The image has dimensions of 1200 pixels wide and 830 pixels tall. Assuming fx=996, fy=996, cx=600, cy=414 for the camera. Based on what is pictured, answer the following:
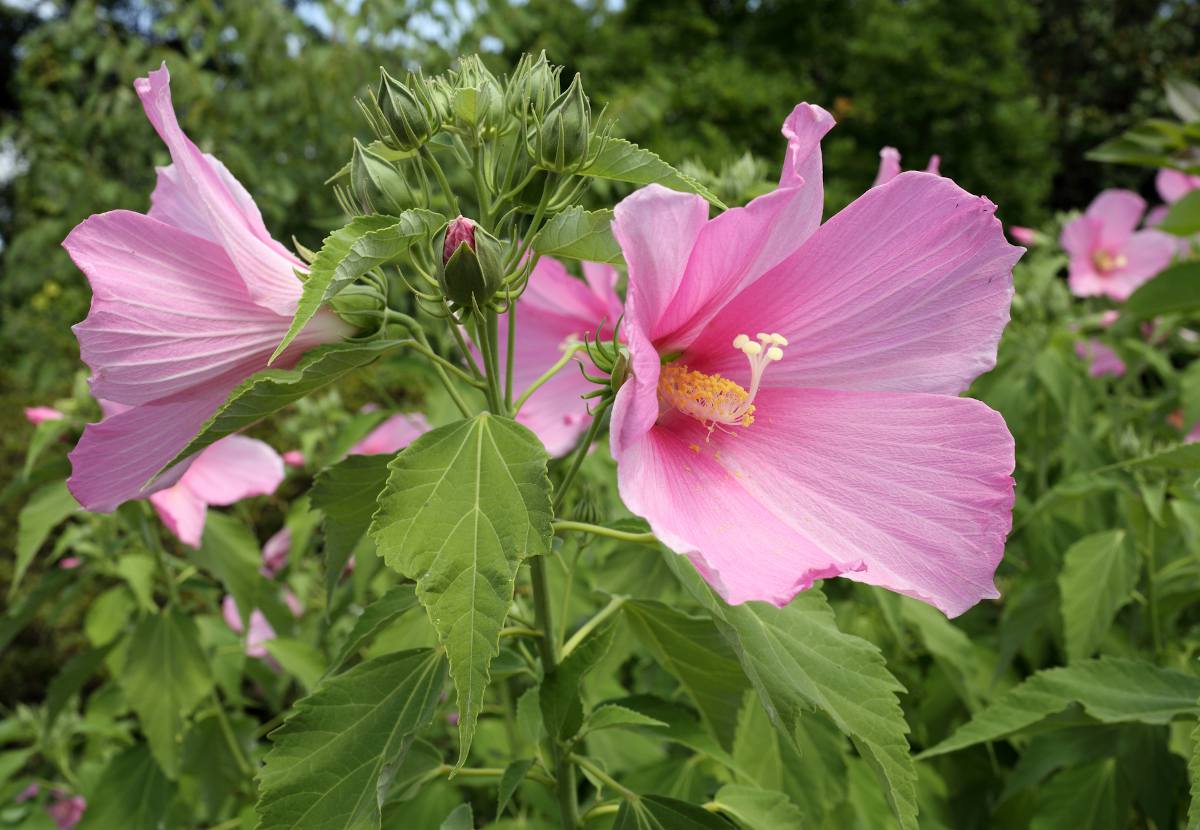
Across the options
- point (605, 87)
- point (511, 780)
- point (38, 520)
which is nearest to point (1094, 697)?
point (511, 780)

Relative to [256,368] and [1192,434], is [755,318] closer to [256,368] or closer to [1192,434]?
[256,368]

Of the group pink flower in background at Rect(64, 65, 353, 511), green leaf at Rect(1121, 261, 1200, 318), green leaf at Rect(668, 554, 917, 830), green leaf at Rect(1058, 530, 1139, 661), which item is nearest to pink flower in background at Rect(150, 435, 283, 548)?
pink flower in background at Rect(64, 65, 353, 511)

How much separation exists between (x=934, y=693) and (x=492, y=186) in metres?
1.45

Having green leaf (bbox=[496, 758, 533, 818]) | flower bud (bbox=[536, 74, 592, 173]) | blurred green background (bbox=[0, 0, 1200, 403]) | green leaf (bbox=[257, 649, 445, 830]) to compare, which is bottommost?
blurred green background (bbox=[0, 0, 1200, 403])

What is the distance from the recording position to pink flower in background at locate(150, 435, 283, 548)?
5.58 feet

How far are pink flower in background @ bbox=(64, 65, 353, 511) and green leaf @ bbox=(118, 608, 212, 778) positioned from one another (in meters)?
0.84

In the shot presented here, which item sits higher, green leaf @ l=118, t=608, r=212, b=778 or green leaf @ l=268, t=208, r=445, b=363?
green leaf @ l=268, t=208, r=445, b=363

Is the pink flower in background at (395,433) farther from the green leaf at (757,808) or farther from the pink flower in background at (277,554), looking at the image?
the green leaf at (757,808)

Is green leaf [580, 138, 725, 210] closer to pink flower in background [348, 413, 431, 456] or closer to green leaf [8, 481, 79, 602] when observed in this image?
pink flower in background [348, 413, 431, 456]

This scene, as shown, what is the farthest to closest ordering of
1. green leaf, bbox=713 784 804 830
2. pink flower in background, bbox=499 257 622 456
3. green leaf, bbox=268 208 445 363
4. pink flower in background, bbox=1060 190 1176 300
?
1. pink flower in background, bbox=1060 190 1176 300
2. pink flower in background, bbox=499 257 622 456
3. green leaf, bbox=713 784 804 830
4. green leaf, bbox=268 208 445 363

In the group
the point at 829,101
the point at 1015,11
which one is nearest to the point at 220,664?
the point at 829,101

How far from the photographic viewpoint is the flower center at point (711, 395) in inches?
37.0

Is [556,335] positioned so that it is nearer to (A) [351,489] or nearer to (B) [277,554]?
(A) [351,489]

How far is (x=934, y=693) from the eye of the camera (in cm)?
196
